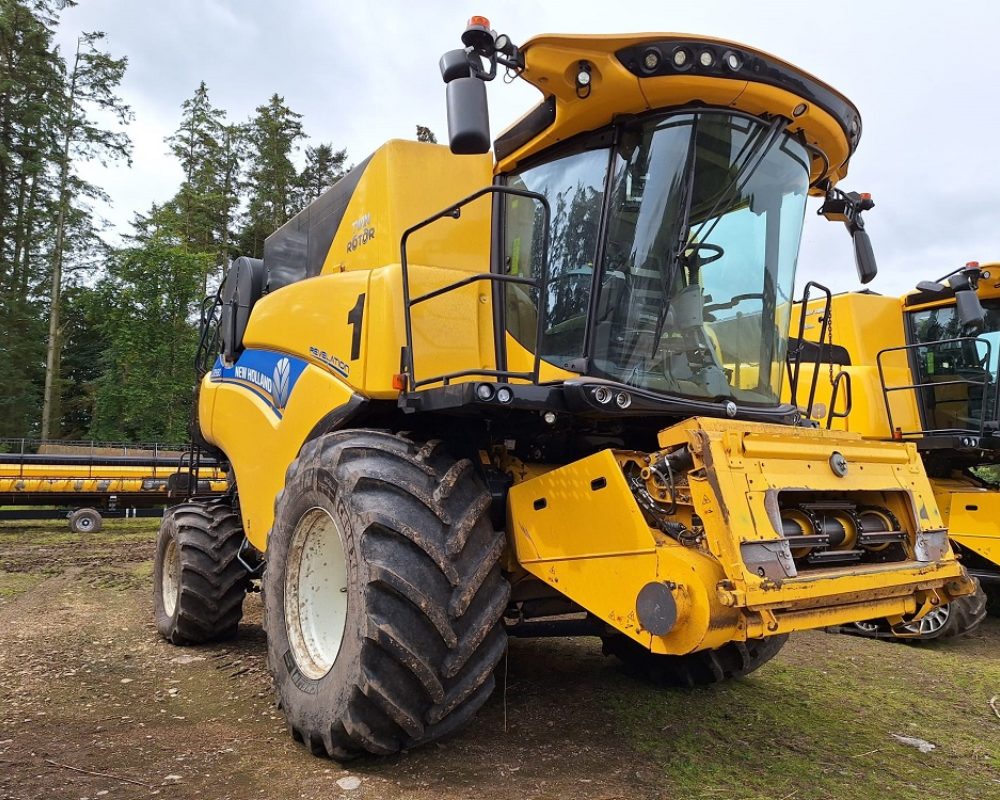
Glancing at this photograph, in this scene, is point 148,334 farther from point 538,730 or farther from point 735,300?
point 735,300

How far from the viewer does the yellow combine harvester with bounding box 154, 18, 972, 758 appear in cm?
288

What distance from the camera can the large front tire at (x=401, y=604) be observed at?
9.55 feet

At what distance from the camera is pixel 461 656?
293cm

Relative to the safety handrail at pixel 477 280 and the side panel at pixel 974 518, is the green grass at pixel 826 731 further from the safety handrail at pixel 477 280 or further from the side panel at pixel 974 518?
the safety handrail at pixel 477 280

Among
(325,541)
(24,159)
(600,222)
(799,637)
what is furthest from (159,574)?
(24,159)

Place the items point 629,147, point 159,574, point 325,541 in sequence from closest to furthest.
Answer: point 629,147 → point 325,541 → point 159,574

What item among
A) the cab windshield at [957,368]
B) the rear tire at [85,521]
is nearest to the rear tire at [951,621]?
the cab windshield at [957,368]

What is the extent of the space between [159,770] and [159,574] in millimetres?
3415

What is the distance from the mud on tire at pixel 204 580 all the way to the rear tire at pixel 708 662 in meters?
2.90

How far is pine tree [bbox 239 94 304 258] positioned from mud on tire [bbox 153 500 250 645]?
27027mm

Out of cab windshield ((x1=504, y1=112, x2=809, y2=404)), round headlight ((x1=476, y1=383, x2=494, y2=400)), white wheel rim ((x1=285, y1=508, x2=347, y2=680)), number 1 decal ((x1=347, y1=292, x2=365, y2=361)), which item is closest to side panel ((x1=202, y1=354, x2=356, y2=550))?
number 1 decal ((x1=347, y1=292, x2=365, y2=361))

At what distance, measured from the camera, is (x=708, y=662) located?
171 inches

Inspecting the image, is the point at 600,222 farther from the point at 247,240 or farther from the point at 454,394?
the point at 247,240

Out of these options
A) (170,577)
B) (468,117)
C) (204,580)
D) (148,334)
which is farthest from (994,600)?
(148,334)
